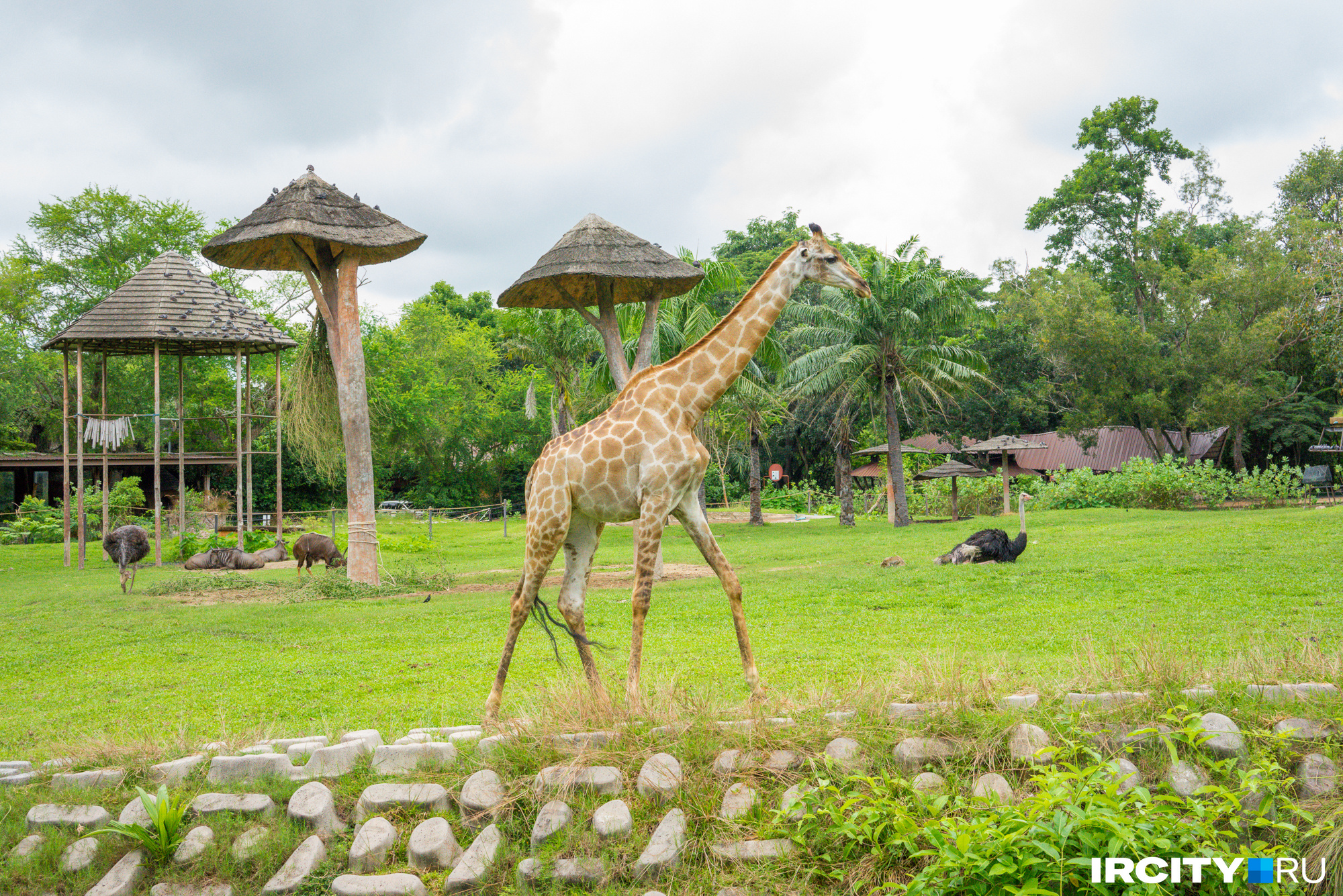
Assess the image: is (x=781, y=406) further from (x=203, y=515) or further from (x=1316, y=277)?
(x=203, y=515)

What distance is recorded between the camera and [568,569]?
19.1ft

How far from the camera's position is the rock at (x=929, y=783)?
14.3 ft

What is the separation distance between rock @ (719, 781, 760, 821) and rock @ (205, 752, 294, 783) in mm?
2470

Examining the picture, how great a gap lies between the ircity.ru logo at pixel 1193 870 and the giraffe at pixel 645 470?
210 centimetres

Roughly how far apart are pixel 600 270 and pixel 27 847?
9.64m

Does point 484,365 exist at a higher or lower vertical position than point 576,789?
higher

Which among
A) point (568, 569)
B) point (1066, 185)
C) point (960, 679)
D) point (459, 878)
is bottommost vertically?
point (459, 878)

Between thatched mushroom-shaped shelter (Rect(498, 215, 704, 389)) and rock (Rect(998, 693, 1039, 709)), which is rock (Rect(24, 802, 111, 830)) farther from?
thatched mushroom-shaped shelter (Rect(498, 215, 704, 389))

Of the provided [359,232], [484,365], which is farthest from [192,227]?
[359,232]

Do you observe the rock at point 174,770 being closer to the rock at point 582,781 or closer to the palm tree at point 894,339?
the rock at point 582,781

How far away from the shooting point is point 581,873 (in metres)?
4.33

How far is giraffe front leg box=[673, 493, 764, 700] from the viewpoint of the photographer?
532 cm

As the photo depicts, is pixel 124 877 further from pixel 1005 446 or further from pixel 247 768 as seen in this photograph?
pixel 1005 446

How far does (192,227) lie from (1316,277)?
1681 inches
